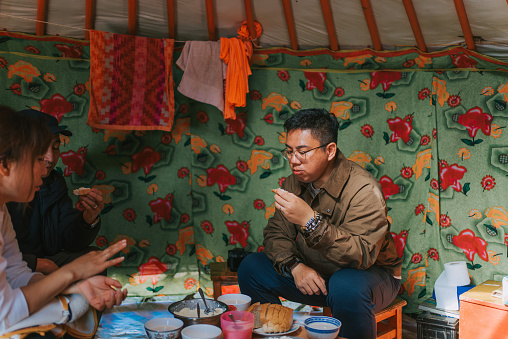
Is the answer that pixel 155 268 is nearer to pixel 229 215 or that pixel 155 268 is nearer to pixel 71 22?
pixel 229 215

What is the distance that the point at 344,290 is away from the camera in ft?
6.36

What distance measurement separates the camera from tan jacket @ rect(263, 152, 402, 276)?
6.33 ft

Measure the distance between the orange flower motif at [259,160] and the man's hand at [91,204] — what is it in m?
1.18

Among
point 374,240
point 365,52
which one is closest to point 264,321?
point 374,240

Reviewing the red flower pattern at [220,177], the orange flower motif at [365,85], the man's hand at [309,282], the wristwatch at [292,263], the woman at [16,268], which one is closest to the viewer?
the woman at [16,268]

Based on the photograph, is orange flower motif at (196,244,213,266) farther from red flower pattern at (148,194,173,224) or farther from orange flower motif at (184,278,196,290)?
red flower pattern at (148,194,173,224)

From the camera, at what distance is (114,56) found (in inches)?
115

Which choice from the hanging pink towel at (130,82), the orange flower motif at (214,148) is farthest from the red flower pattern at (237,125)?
the hanging pink towel at (130,82)

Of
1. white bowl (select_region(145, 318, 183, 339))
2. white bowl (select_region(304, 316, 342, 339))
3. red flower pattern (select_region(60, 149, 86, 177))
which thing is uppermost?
red flower pattern (select_region(60, 149, 86, 177))

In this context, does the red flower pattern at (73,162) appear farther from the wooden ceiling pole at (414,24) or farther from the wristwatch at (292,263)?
the wooden ceiling pole at (414,24)

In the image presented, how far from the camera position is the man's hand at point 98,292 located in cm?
139

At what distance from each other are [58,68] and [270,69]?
140cm

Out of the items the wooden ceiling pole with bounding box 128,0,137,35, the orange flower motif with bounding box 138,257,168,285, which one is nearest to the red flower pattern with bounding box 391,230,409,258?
the orange flower motif with bounding box 138,257,168,285

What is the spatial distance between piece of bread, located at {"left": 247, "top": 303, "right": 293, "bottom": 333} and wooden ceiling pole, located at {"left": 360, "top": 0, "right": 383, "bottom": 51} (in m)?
2.06
